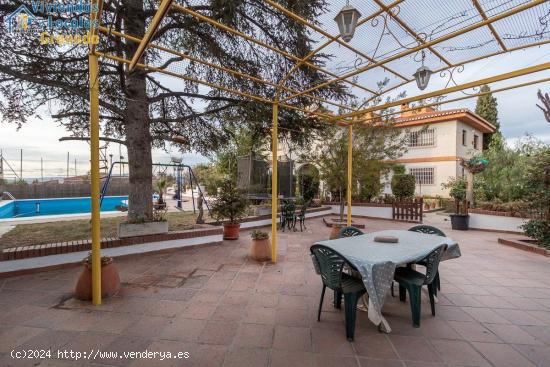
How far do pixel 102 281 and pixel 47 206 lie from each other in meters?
15.8

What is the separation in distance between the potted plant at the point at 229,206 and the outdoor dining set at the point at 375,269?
380cm

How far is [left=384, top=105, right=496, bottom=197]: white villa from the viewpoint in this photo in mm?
14961

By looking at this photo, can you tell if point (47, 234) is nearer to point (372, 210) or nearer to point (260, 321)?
point (260, 321)

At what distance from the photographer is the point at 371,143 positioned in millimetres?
9023

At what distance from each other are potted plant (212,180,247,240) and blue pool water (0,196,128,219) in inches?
394

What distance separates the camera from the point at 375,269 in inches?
92.5

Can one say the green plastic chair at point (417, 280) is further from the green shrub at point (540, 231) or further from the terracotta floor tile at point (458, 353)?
the green shrub at point (540, 231)

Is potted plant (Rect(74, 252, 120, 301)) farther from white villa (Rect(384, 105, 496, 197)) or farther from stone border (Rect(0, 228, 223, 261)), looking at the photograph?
white villa (Rect(384, 105, 496, 197))

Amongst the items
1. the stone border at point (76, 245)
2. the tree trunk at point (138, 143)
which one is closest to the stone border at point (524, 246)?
the stone border at point (76, 245)

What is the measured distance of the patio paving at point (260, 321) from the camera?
2176mm

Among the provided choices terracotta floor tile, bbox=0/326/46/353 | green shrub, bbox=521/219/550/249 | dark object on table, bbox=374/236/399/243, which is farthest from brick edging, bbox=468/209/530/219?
terracotta floor tile, bbox=0/326/46/353

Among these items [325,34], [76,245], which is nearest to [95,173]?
[76,245]

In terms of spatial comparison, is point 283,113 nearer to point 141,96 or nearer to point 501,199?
point 141,96

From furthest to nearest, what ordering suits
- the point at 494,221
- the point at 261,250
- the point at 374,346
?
the point at 494,221, the point at 261,250, the point at 374,346
